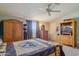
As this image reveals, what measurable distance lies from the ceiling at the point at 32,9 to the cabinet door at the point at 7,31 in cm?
16

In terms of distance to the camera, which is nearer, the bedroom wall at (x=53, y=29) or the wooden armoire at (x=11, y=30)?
the wooden armoire at (x=11, y=30)

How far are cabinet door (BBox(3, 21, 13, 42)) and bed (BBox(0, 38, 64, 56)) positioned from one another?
0.25ft

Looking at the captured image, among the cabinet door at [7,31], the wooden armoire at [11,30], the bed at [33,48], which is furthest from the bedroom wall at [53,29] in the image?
the cabinet door at [7,31]

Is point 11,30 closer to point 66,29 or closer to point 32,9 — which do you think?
point 32,9

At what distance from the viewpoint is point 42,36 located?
5.37 ft

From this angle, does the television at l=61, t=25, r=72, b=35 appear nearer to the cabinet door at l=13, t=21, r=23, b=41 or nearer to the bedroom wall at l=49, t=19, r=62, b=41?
the bedroom wall at l=49, t=19, r=62, b=41

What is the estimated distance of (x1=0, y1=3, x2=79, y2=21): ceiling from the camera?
149 centimetres

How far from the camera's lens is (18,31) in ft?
5.27

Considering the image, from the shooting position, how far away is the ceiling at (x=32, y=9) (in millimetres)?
1492

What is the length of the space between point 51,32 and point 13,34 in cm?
62

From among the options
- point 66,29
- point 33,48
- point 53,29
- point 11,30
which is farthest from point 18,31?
point 66,29

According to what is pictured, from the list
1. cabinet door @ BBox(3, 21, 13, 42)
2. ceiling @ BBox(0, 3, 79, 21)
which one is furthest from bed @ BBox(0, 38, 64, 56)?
ceiling @ BBox(0, 3, 79, 21)

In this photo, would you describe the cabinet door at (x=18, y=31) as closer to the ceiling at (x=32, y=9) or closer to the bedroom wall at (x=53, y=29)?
the ceiling at (x=32, y=9)

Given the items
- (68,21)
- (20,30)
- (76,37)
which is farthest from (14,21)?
(76,37)
